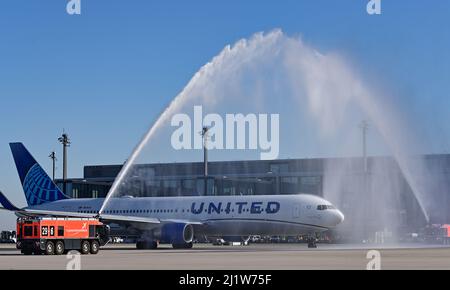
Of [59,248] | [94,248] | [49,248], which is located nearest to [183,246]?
[94,248]

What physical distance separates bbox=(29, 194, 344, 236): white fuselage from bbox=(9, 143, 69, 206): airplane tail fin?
1003cm

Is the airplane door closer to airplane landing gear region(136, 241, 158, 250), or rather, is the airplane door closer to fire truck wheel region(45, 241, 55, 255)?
airplane landing gear region(136, 241, 158, 250)

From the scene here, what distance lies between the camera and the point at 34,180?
8200cm

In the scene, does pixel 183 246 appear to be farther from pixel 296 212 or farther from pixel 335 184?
pixel 335 184

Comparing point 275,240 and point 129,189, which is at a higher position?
point 129,189

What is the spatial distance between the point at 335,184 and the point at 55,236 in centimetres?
5297

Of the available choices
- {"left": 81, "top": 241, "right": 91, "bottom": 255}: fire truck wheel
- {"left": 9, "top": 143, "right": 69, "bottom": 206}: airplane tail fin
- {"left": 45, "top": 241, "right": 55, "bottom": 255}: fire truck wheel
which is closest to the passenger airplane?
{"left": 9, "top": 143, "right": 69, "bottom": 206}: airplane tail fin

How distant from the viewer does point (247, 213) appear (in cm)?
6844

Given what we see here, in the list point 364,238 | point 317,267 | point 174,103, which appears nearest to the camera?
point 317,267

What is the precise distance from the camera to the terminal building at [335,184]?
88.2 m
